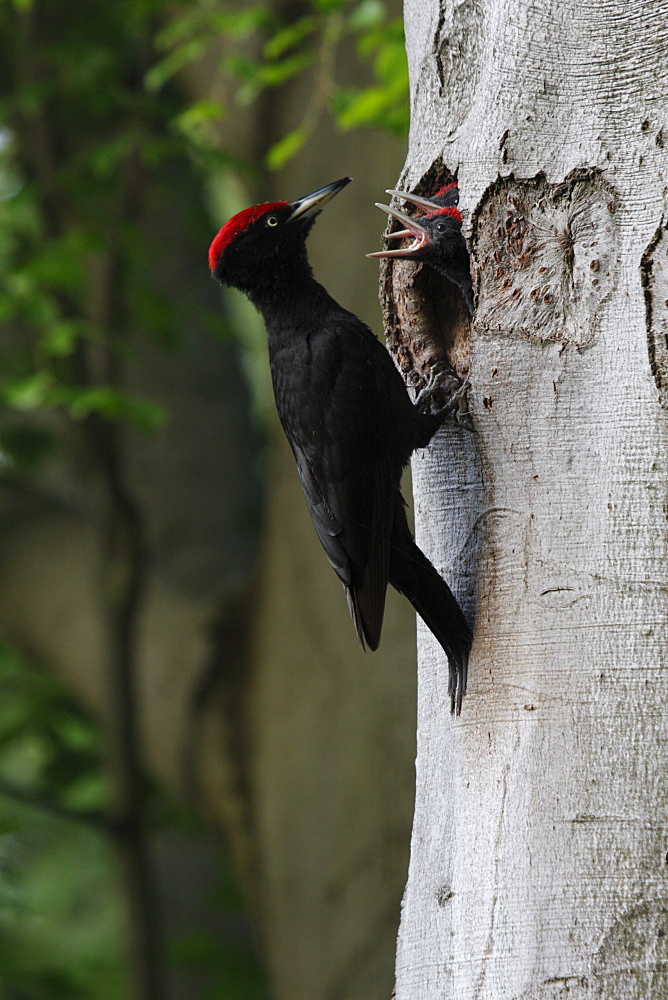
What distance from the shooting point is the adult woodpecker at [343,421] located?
2086mm

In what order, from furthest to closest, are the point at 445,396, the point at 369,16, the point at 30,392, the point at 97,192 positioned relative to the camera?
1. the point at 97,192
2. the point at 30,392
3. the point at 369,16
4. the point at 445,396

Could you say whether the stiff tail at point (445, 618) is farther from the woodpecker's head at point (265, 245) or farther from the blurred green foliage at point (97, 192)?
the blurred green foliage at point (97, 192)

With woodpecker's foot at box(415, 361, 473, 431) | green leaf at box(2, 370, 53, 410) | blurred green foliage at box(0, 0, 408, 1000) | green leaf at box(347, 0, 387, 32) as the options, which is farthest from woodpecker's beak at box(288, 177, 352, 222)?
green leaf at box(2, 370, 53, 410)

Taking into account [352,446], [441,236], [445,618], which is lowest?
[445,618]

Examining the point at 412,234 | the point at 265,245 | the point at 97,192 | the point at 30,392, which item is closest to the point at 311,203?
the point at 265,245

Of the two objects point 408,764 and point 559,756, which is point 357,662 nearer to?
point 408,764

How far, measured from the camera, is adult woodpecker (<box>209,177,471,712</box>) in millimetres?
2086

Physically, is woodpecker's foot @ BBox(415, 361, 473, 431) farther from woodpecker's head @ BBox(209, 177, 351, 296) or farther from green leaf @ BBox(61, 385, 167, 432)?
green leaf @ BBox(61, 385, 167, 432)

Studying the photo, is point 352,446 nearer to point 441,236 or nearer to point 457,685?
point 441,236

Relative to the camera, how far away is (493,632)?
5.85ft

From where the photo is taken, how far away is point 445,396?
7.34 feet

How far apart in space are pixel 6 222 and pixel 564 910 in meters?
4.94

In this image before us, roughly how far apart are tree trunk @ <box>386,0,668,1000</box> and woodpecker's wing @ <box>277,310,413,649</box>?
0.58ft

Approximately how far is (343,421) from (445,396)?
319 millimetres
